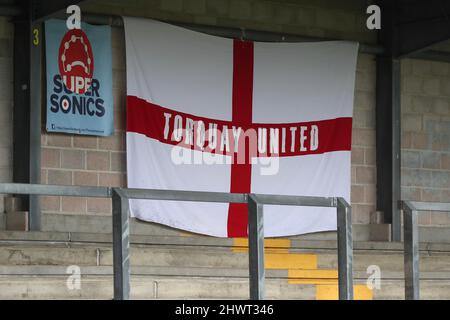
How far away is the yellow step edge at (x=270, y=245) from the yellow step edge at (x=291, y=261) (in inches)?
3.1

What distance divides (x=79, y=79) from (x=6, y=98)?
0.75 metres

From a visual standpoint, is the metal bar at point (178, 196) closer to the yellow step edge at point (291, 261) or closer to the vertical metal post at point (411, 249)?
the vertical metal post at point (411, 249)

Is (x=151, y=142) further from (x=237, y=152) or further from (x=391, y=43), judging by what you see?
(x=391, y=43)

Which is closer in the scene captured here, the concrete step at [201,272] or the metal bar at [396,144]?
the concrete step at [201,272]

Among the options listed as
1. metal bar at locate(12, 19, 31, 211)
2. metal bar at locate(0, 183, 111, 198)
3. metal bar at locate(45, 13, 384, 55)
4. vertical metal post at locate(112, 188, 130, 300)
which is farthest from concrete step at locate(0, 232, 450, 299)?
metal bar at locate(45, 13, 384, 55)

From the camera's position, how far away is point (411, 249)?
671 cm

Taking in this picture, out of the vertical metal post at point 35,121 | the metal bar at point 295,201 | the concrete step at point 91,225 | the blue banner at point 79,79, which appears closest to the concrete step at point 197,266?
the concrete step at point 91,225

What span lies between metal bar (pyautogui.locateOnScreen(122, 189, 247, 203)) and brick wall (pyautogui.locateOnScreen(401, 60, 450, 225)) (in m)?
7.24

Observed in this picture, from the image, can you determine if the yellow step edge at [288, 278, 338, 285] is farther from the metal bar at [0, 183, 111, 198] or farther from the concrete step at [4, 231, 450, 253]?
the metal bar at [0, 183, 111, 198]

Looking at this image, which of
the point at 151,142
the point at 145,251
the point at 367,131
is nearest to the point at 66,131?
the point at 151,142

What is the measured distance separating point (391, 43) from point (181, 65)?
2.77 meters

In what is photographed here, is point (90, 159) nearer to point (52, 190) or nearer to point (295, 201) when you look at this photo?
point (295, 201)

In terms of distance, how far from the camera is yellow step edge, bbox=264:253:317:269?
1113 cm

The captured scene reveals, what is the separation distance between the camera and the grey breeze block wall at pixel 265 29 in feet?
35.7
